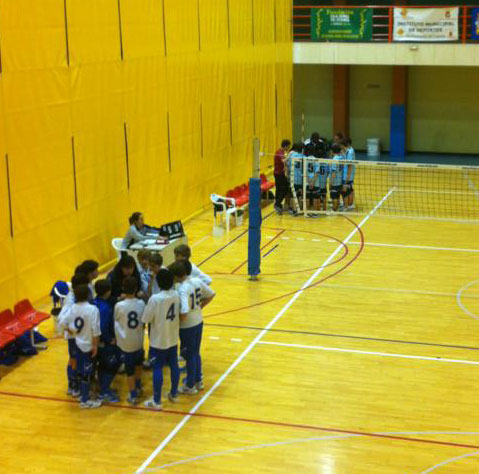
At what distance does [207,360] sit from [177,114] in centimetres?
828

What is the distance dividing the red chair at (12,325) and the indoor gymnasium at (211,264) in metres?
0.05

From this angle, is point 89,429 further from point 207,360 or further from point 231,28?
point 231,28

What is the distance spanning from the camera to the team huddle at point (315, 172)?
19.0 meters

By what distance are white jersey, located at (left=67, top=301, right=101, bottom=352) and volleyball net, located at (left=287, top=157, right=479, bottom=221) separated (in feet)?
28.5

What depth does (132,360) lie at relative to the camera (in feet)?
31.0

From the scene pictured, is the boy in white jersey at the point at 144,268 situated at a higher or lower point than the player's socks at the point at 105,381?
higher

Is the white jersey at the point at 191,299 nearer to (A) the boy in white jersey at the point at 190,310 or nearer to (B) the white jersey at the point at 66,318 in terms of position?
(A) the boy in white jersey at the point at 190,310

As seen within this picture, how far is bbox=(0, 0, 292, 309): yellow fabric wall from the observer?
41.4 ft

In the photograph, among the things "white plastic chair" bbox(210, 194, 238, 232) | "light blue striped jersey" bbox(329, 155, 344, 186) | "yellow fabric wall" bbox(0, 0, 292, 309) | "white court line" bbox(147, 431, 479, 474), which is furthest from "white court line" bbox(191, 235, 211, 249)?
"white court line" bbox(147, 431, 479, 474)

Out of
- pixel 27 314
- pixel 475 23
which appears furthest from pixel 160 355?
pixel 475 23

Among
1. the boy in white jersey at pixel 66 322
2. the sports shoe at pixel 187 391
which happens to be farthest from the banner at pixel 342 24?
the boy in white jersey at pixel 66 322

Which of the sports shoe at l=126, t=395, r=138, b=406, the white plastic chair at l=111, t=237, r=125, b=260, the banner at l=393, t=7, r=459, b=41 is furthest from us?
the banner at l=393, t=7, r=459, b=41

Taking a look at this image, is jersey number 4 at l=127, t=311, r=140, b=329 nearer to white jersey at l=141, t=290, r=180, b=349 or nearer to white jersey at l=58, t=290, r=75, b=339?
white jersey at l=141, t=290, r=180, b=349

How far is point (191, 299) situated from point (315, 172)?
10.0 metres
